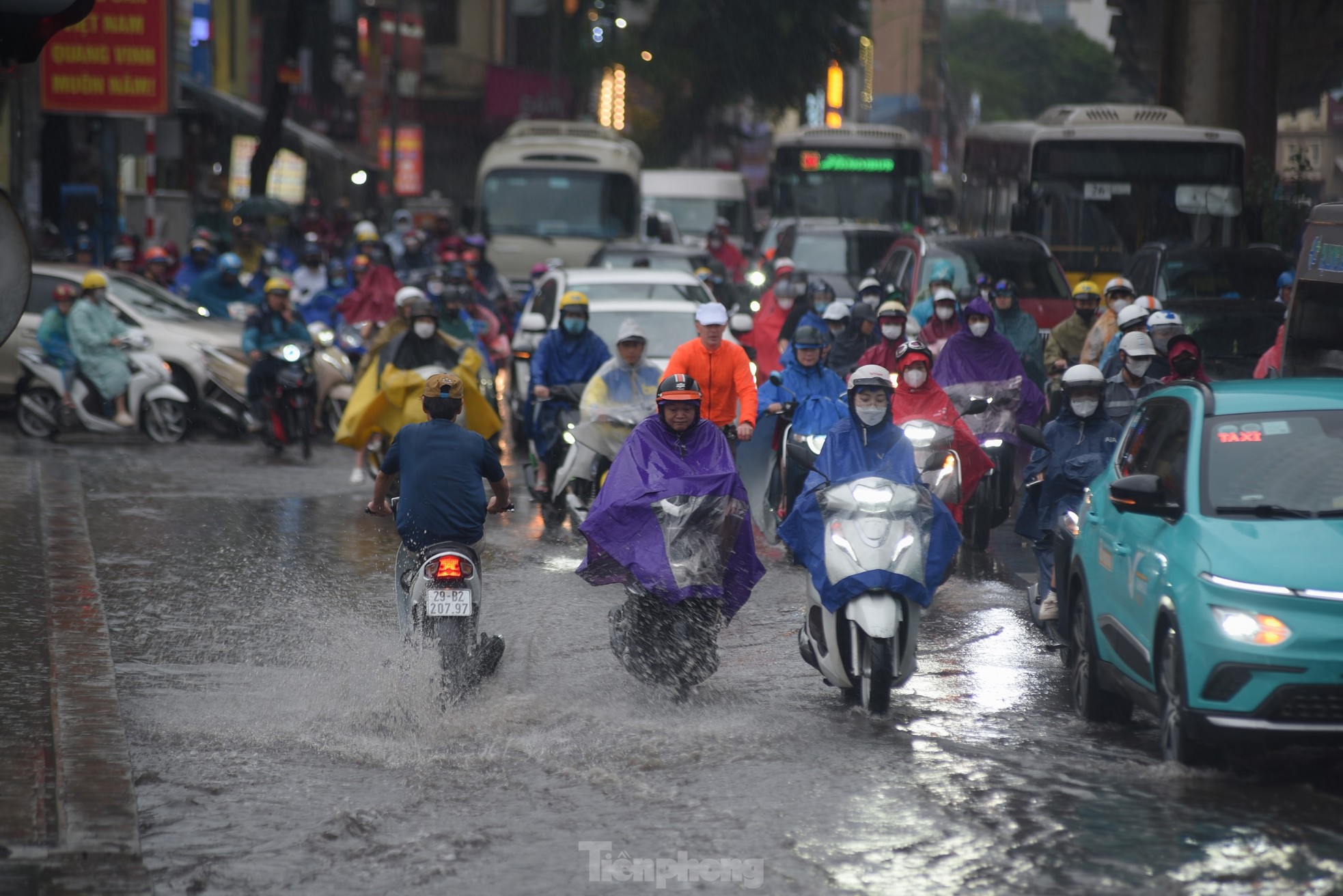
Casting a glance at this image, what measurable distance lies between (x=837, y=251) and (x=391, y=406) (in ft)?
34.0

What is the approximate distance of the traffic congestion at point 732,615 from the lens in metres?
6.27

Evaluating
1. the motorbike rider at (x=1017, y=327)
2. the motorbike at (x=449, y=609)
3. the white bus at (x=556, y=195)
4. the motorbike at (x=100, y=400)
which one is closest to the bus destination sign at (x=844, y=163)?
the white bus at (x=556, y=195)

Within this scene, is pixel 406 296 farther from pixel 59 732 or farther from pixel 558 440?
pixel 59 732

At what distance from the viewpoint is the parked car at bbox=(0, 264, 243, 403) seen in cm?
1859

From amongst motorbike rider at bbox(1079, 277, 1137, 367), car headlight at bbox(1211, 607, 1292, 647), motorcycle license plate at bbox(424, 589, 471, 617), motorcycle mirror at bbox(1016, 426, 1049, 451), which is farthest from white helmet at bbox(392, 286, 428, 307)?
car headlight at bbox(1211, 607, 1292, 647)

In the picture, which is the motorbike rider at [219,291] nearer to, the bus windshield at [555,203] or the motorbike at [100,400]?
the motorbike at [100,400]

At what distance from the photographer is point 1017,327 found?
604 inches

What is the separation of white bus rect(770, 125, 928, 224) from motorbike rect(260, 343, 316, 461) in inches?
605

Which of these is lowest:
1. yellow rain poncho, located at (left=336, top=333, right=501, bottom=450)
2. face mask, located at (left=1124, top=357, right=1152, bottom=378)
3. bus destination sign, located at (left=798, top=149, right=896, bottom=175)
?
yellow rain poncho, located at (left=336, top=333, right=501, bottom=450)

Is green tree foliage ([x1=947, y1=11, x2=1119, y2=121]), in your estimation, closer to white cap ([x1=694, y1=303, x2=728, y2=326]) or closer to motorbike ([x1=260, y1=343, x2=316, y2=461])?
motorbike ([x1=260, y1=343, x2=316, y2=461])

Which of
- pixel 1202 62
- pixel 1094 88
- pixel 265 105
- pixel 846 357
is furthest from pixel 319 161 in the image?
pixel 1094 88

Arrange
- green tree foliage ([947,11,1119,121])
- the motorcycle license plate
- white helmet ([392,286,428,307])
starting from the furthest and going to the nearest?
green tree foliage ([947,11,1119,121])
white helmet ([392,286,428,307])
the motorcycle license plate

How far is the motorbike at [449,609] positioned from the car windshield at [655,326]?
7.59m

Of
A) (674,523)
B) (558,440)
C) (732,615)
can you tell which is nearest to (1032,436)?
(732,615)
